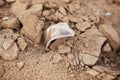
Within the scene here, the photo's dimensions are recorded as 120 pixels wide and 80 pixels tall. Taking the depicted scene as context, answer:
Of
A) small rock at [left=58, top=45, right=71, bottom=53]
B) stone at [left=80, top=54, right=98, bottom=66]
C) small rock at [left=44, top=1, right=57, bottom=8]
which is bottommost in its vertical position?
stone at [left=80, top=54, right=98, bottom=66]

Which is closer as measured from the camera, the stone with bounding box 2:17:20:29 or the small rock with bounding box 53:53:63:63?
the small rock with bounding box 53:53:63:63

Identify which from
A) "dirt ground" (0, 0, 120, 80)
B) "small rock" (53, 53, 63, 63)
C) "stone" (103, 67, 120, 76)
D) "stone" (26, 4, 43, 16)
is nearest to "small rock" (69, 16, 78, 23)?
"dirt ground" (0, 0, 120, 80)

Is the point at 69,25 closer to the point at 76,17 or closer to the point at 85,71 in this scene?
the point at 76,17

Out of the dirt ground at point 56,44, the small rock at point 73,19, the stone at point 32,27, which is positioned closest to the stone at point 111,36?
the dirt ground at point 56,44

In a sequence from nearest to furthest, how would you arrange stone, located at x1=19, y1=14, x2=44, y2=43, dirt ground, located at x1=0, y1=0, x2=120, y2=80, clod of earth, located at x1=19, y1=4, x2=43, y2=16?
dirt ground, located at x1=0, y1=0, x2=120, y2=80, stone, located at x1=19, y1=14, x2=44, y2=43, clod of earth, located at x1=19, y1=4, x2=43, y2=16

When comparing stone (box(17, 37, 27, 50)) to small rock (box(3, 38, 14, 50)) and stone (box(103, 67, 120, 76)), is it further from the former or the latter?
stone (box(103, 67, 120, 76))

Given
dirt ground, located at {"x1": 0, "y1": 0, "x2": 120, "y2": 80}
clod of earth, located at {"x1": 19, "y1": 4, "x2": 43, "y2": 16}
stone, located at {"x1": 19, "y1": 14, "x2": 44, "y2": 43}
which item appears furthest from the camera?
clod of earth, located at {"x1": 19, "y1": 4, "x2": 43, "y2": 16}

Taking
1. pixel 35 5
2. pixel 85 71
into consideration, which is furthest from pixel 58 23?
pixel 85 71

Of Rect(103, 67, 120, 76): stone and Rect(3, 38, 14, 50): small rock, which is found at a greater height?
Rect(3, 38, 14, 50): small rock

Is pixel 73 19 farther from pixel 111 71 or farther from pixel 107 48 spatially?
pixel 111 71
